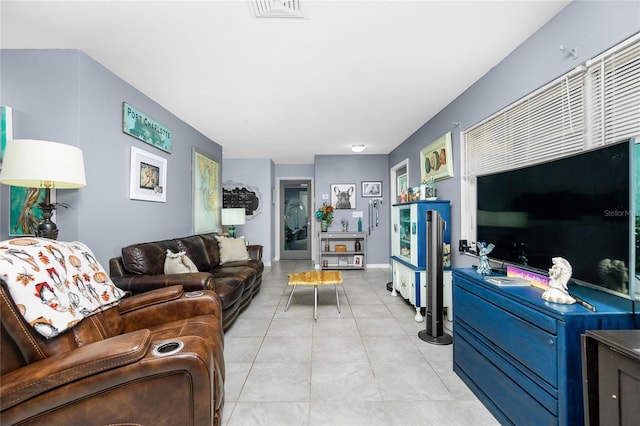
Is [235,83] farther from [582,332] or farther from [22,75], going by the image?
[582,332]

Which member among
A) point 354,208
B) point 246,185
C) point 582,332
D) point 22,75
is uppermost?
point 22,75

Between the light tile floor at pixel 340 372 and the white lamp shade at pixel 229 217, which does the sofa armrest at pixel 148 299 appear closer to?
the light tile floor at pixel 340 372

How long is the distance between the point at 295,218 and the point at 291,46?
516 cm

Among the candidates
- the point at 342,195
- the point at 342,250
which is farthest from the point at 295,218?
the point at 342,250

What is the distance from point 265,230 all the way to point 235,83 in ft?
13.1

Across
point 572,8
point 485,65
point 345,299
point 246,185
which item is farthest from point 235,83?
point 246,185

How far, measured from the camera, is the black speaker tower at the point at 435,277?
240cm

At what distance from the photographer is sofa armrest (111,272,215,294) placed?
221 centimetres

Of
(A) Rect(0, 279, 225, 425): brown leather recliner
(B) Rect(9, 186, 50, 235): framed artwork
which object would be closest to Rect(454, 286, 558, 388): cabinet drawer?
(A) Rect(0, 279, 225, 425): brown leather recliner

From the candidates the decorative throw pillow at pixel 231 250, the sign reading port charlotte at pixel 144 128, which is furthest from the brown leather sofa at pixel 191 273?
the sign reading port charlotte at pixel 144 128

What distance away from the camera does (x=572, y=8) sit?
1.62 metres

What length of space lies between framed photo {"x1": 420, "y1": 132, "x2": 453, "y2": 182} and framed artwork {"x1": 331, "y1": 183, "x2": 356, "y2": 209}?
6.81 ft

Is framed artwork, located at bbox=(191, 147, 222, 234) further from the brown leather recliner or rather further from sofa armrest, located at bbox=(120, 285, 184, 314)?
the brown leather recliner

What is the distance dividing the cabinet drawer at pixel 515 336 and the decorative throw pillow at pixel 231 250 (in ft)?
10.2
